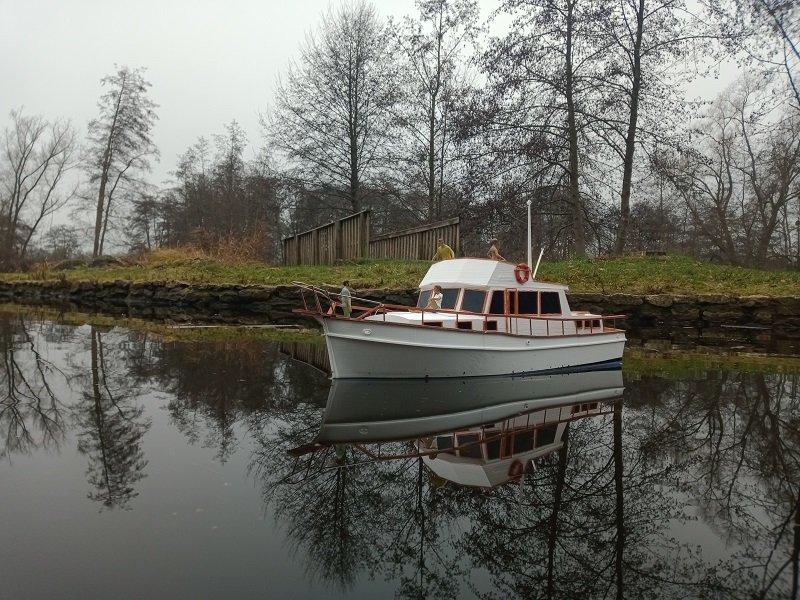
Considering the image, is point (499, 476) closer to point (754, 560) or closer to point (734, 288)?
point (754, 560)

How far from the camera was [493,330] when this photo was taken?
9.09 metres

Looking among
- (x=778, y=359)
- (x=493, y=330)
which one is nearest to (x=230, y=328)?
(x=493, y=330)

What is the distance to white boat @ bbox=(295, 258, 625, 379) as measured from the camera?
27.2 ft

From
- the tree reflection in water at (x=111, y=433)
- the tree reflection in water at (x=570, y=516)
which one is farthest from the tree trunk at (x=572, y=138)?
the tree reflection in water at (x=111, y=433)

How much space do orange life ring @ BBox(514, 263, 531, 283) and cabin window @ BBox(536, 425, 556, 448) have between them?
12.8 feet

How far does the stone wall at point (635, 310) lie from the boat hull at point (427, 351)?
22.4 feet

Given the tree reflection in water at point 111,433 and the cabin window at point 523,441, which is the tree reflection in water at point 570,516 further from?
the tree reflection in water at point 111,433

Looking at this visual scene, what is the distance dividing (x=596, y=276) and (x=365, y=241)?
8.92 m

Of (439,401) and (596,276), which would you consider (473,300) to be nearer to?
(439,401)

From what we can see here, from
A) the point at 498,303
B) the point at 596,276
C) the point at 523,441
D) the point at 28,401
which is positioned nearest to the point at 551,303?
the point at 498,303

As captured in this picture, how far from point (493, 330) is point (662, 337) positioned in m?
8.63

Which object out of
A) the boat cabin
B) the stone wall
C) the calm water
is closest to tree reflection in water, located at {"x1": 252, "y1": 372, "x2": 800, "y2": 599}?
the calm water

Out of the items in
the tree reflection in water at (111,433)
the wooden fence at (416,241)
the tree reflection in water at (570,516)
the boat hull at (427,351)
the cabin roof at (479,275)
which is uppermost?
the wooden fence at (416,241)

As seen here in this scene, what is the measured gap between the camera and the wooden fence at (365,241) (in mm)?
19594
